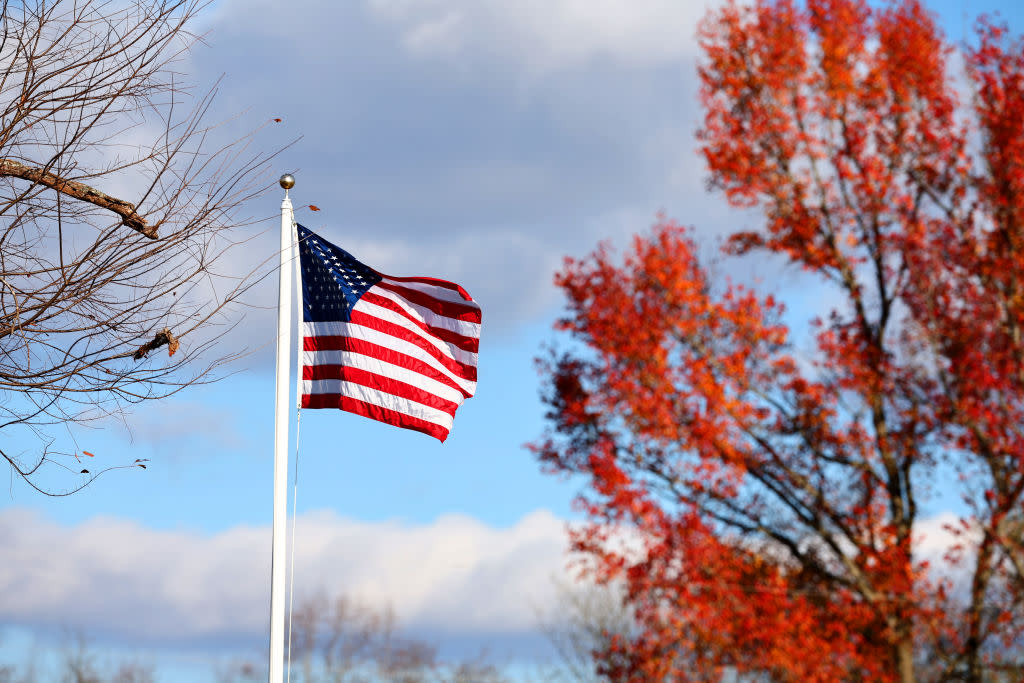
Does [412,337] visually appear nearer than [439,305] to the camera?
Yes

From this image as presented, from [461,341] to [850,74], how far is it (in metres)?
11.6

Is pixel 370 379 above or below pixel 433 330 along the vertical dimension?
below

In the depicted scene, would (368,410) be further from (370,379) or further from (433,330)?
(433,330)

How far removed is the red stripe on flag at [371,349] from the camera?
9.48 metres

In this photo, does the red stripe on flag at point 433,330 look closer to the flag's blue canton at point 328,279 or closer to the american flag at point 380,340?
the american flag at point 380,340

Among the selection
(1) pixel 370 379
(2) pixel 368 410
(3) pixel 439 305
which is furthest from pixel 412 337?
(2) pixel 368 410

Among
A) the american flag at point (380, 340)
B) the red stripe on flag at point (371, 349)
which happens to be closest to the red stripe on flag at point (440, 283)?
the american flag at point (380, 340)

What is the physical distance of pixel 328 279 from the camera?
971 cm

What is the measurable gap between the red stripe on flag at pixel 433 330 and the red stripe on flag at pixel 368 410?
920mm

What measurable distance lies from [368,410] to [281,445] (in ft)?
2.91

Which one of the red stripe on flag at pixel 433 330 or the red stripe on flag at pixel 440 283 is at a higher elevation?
the red stripe on flag at pixel 440 283

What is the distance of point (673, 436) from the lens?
1625cm

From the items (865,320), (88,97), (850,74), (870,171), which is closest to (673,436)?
(865,320)

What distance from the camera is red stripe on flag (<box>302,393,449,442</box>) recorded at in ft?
30.6
